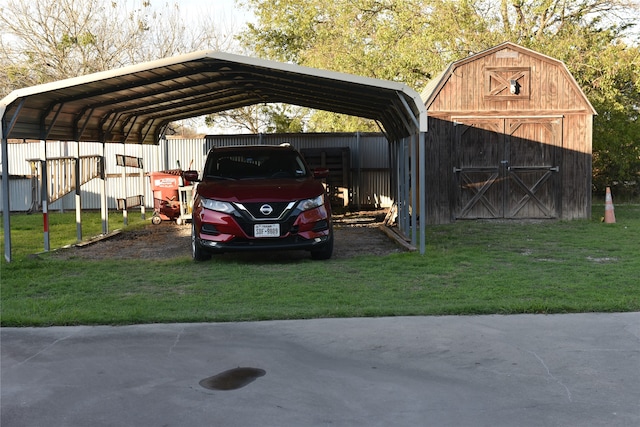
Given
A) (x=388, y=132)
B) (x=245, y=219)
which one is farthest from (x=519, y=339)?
(x=388, y=132)

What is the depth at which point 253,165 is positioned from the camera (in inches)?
455

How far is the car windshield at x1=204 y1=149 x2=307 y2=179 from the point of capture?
1143 centimetres

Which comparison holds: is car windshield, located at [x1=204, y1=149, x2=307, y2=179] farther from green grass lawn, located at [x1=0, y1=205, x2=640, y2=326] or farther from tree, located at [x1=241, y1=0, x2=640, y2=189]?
tree, located at [x1=241, y1=0, x2=640, y2=189]

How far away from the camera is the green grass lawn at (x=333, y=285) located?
696cm

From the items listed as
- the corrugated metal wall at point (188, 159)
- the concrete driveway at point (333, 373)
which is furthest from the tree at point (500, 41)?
the concrete driveway at point (333, 373)

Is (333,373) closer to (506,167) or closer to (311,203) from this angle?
(311,203)

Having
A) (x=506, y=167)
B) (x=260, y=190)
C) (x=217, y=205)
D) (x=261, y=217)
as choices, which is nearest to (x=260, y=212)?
Result: (x=261, y=217)

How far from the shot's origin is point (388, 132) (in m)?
16.6

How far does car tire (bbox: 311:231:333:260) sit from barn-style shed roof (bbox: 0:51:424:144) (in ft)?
7.81

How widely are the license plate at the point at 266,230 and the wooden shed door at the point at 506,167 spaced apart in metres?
8.06

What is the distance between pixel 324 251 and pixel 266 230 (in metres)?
1.08

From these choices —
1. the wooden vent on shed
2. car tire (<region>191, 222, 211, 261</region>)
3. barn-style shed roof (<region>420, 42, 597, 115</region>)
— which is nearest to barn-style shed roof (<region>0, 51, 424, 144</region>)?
barn-style shed roof (<region>420, 42, 597, 115</region>)

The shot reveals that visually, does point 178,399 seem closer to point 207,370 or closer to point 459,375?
point 207,370

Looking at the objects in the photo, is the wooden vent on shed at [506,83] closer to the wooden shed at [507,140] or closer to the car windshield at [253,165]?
the wooden shed at [507,140]
